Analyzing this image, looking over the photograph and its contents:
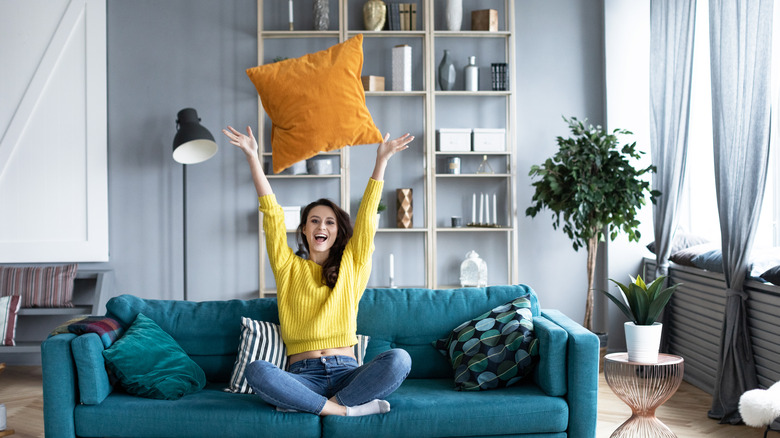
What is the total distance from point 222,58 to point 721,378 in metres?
3.77

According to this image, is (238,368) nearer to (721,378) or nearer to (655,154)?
(721,378)

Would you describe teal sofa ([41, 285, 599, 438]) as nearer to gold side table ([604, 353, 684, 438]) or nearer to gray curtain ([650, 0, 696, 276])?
gold side table ([604, 353, 684, 438])

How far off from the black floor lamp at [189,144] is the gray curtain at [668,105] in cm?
289

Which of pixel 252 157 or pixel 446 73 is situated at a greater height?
pixel 446 73

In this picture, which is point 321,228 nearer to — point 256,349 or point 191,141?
point 256,349

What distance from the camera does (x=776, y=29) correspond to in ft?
11.7

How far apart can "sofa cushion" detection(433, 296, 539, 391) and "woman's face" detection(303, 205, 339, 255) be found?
0.67m

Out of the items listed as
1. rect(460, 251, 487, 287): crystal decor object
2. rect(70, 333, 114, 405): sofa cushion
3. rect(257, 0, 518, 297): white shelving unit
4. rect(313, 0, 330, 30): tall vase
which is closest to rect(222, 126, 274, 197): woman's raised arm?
rect(70, 333, 114, 405): sofa cushion

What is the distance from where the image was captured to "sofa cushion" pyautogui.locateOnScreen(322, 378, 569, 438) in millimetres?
2451

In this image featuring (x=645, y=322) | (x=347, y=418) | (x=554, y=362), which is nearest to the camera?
(x=347, y=418)

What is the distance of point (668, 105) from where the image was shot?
433cm

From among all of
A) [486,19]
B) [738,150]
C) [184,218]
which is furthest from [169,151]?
[738,150]

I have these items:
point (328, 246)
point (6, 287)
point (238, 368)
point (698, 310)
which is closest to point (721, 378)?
point (698, 310)

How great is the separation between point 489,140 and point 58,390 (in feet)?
10.6
